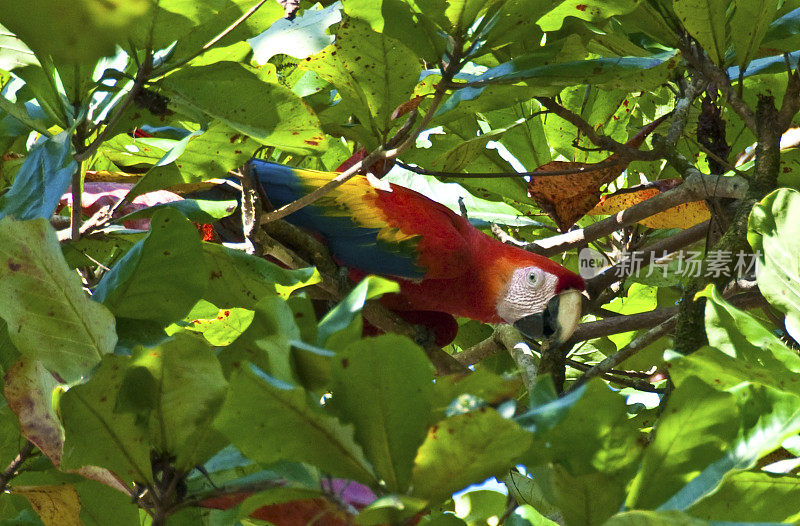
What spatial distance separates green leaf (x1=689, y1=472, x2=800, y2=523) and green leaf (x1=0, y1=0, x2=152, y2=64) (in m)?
0.48

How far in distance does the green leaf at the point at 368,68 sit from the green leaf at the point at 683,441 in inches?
25.2

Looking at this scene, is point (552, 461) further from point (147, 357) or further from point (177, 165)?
point (177, 165)

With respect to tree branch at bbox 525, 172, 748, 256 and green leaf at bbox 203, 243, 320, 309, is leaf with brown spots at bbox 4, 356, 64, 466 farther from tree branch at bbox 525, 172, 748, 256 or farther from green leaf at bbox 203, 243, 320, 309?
tree branch at bbox 525, 172, 748, 256

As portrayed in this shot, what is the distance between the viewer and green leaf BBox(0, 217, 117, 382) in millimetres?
665

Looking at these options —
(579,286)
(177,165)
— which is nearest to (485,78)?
(177,165)

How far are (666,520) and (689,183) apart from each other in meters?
1.07

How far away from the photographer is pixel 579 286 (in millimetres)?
1991

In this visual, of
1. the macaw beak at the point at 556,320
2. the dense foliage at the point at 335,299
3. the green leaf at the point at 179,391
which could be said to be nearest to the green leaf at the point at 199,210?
the dense foliage at the point at 335,299

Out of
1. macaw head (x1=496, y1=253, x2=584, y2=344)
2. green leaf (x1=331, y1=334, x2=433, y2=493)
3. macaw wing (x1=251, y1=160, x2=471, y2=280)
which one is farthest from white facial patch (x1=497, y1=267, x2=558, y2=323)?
green leaf (x1=331, y1=334, x2=433, y2=493)

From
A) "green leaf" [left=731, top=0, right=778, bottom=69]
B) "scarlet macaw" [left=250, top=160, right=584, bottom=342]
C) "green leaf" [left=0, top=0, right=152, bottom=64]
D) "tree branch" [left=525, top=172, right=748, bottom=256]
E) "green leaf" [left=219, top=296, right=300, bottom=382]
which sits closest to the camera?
"green leaf" [left=0, top=0, right=152, bottom=64]

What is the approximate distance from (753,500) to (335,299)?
1134 mm

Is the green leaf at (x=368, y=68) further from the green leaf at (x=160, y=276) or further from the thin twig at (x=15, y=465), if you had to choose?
the thin twig at (x=15, y=465)

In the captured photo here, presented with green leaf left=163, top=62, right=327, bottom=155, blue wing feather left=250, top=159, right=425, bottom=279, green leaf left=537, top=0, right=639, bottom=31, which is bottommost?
blue wing feather left=250, top=159, right=425, bottom=279

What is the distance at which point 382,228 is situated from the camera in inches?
70.1
